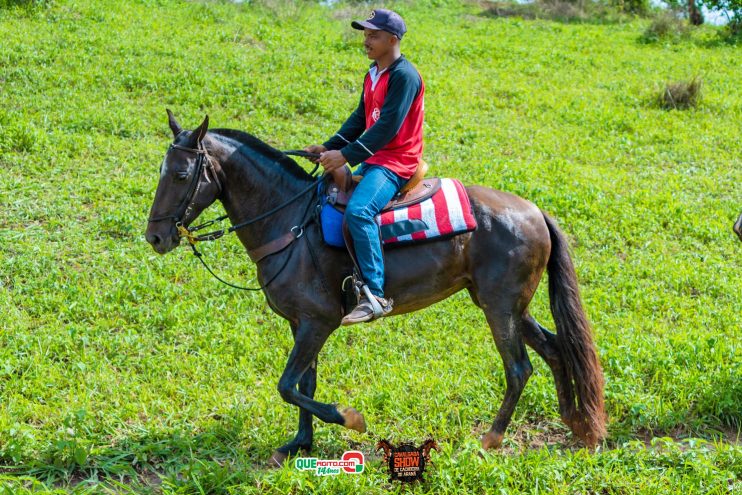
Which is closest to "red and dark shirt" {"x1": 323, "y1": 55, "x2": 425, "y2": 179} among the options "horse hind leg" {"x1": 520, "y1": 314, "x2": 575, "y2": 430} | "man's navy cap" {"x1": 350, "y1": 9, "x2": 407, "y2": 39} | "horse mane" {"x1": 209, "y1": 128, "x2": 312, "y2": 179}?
"man's navy cap" {"x1": 350, "y1": 9, "x2": 407, "y2": 39}

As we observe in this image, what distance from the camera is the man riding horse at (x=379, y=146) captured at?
5121 mm

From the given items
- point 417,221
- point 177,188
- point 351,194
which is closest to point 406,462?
point 417,221

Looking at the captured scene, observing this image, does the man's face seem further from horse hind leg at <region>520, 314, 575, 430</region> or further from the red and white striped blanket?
horse hind leg at <region>520, 314, 575, 430</region>

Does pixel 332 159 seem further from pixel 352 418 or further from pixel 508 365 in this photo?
pixel 508 365

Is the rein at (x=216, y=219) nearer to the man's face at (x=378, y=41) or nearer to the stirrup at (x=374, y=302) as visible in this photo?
the stirrup at (x=374, y=302)

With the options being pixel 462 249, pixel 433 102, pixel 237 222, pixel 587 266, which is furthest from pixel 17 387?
pixel 433 102

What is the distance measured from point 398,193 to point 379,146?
469 mm

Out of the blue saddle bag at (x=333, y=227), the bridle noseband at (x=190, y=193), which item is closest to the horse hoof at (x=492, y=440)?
the blue saddle bag at (x=333, y=227)

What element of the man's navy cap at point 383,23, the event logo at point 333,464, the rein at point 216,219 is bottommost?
the event logo at point 333,464

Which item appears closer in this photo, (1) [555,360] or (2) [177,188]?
(2) [177,188]

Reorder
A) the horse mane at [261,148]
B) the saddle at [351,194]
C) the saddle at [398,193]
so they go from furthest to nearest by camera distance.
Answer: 1. the horse mane at [261,148]
2. the saddle at [398,193]
3. the saddle at [351,194]

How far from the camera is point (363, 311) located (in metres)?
5.06

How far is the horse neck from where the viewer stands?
5414 millimetres

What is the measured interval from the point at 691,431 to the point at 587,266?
3.24 meters
